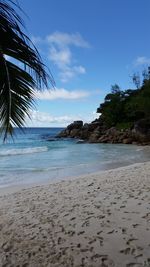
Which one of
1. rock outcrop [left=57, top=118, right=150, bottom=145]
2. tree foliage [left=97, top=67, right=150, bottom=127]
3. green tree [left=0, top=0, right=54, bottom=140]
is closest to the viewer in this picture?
green tree [left=0, top=0, right=54, bottom=140]

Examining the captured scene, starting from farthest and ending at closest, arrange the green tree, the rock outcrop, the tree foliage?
the tree foliage
the rock outcrop
the green tree

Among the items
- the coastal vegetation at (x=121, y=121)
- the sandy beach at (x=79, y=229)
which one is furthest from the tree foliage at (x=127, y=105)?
the sandy beach at (x=79, y=229)

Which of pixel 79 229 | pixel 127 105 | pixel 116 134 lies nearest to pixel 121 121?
pixel 127 105

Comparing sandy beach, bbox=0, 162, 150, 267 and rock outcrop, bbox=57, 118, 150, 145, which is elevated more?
rock outcrop, bbox=57, 118, 150, 145

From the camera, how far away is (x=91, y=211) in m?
7.37

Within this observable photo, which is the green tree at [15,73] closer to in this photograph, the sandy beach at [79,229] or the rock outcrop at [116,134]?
the sandy beach at [79,229]

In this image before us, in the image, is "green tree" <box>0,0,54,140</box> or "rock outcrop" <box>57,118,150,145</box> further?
"rock outcrop" <box>57,118,150,145</box>

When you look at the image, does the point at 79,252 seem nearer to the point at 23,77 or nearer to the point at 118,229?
the point at 118,229

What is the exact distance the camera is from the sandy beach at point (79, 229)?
5332 millimetres

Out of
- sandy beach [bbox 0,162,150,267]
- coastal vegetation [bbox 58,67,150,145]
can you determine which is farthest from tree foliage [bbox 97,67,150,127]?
sandy beach [bbox 0,162,150,267]

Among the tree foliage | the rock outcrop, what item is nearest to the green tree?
the rock outcrop

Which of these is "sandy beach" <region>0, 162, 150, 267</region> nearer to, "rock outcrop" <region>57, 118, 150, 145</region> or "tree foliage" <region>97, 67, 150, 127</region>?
"rock outcrop" <region>57, 118, 150, 145</region>

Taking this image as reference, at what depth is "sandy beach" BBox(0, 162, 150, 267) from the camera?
5332 millimetres

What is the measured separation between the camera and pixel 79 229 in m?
6.36
